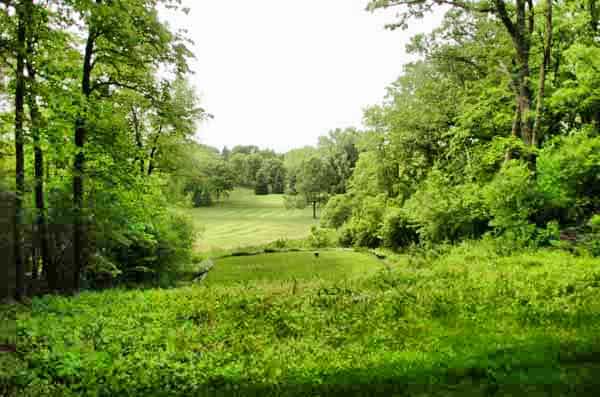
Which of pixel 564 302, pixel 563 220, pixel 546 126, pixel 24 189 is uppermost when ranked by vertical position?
pixel 546 126

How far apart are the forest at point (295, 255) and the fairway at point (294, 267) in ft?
1.03

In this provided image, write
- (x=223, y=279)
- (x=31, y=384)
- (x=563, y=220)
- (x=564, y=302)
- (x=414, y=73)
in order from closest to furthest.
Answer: (x=31, y=384), (x=564, y=302), (x=563, y=220), (x=223, y=279), (x=414, y=73)

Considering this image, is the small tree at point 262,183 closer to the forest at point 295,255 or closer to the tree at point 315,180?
the tree at point 315,180

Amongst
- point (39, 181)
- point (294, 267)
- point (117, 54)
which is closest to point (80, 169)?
point (39, 181)

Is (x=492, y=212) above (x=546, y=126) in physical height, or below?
below

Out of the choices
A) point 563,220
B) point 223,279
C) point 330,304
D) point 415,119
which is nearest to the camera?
point 330,304

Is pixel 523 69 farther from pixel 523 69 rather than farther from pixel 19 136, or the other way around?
pixel 19 136

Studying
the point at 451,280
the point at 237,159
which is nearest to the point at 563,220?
the point at 451,280

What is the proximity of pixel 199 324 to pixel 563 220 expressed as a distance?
47.4ft

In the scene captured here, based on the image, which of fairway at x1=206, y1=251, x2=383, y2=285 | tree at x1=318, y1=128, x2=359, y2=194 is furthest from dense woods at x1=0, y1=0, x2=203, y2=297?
tree at x1=318, y1=128, x2=359, y2=194

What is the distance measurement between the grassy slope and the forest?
0.04 meters

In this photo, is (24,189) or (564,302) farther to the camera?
(24,189)

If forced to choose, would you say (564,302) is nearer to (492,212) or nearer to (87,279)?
(492,212)

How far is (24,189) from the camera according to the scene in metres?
11.4
